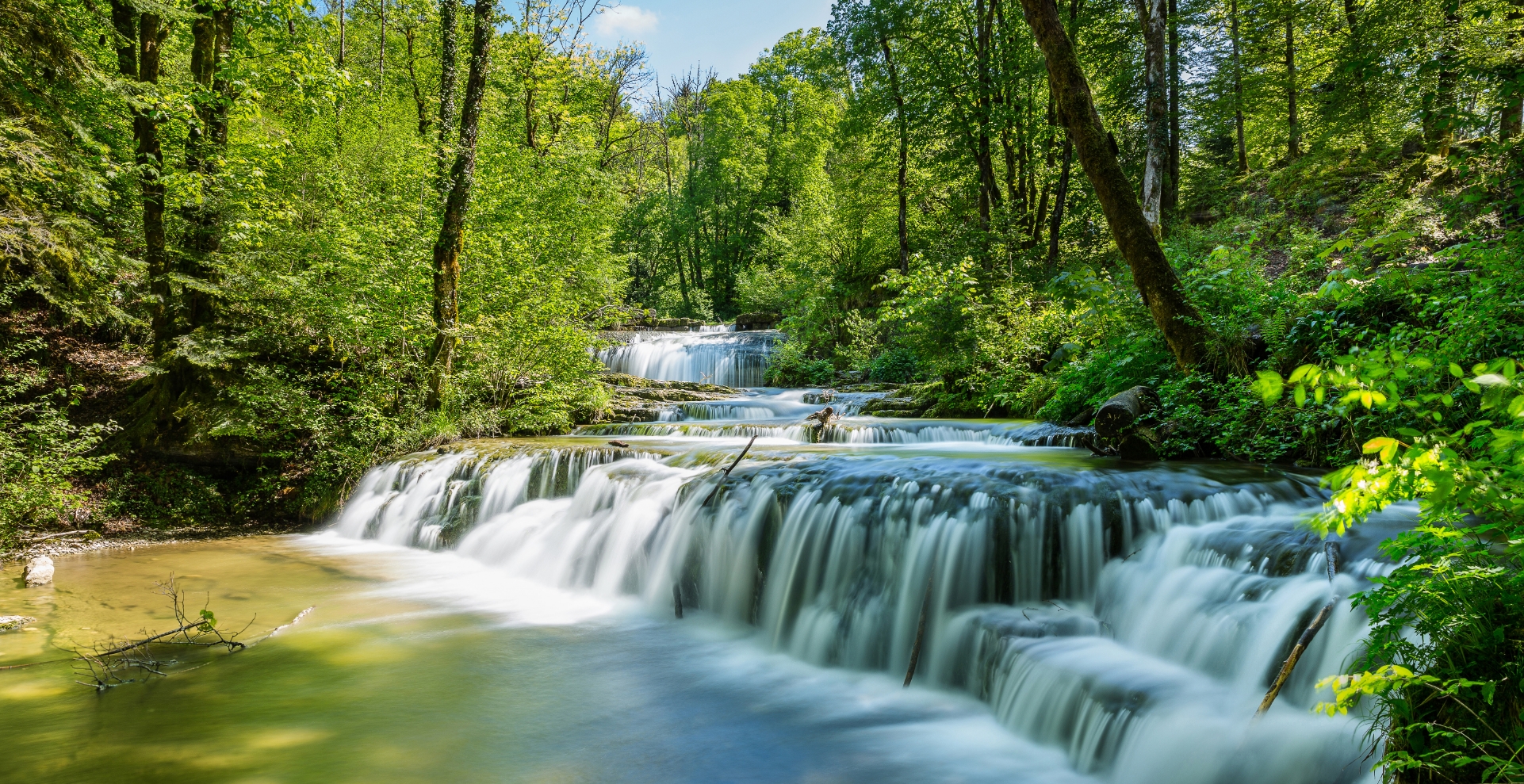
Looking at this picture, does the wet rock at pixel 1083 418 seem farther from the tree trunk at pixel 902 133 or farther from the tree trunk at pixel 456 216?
the tree trunk at pixel 902 133

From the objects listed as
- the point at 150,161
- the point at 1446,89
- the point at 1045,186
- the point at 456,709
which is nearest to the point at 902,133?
the point at 1045,186

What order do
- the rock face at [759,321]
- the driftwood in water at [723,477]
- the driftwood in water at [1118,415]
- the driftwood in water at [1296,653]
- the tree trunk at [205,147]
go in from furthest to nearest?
the rock face at [759,321] < the tree trunk at [205,147] < the driftwood in water at [1118,415] < the driftwood in water at [723,477] < the driftwood in water at [1296,653]

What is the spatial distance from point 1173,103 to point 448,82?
49.6 feet

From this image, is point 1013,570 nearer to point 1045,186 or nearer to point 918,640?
point 918,640

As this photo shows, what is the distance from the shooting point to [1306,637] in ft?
10.4

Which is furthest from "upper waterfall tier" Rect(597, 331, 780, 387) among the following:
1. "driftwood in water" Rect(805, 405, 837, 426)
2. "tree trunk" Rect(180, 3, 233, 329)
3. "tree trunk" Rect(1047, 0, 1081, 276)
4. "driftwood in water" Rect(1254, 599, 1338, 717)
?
"driftwood in water" Rect(1254, 599, 1338, 717)

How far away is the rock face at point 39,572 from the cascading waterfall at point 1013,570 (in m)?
3.14

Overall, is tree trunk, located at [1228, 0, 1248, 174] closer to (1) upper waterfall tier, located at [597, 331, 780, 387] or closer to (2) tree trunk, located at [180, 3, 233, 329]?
(1) upper waterfall tier, located at [597, 331, 780, 387]

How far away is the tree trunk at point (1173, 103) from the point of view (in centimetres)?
1488

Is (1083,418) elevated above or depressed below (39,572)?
above

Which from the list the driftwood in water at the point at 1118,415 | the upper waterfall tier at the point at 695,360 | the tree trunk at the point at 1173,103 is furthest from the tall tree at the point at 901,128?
the driftwood in water at the point at 1118,415

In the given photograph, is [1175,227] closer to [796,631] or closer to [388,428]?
[796,631]

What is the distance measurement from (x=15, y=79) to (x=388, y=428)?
→ 5.66 meters

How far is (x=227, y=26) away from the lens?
998 cm
